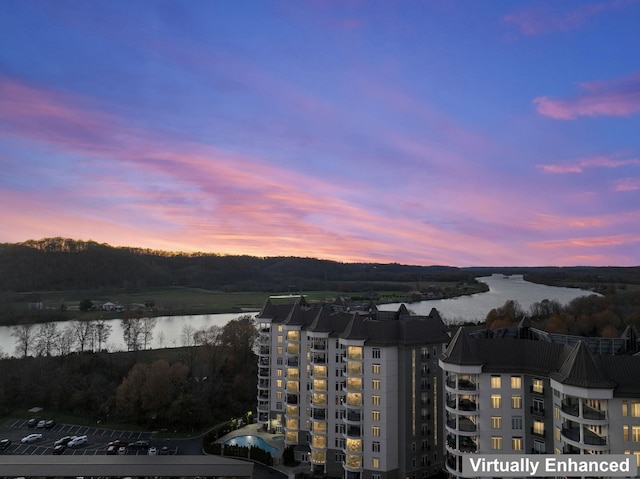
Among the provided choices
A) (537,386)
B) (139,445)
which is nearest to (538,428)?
(537,386)

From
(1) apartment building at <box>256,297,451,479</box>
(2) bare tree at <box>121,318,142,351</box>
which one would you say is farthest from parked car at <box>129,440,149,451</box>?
(2) bare tree at <box>121,318,142,351</box>

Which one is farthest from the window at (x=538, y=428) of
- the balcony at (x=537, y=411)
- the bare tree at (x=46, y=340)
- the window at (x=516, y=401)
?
the bare tree at (x=46, y=340)

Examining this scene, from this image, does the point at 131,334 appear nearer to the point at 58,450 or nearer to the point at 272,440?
the point at 58,450

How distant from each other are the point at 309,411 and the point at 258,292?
347 ft

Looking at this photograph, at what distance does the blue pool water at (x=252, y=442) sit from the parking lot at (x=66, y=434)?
16.7ft

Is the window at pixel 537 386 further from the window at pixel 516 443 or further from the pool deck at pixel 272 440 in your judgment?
the pool deck at pixel 272 440

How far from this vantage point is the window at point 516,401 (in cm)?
2833

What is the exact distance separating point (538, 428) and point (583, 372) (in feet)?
18.7

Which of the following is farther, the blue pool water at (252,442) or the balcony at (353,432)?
the blue pool water at (252,442)

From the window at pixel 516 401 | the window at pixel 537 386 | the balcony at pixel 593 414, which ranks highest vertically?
the window at pixel 537 386

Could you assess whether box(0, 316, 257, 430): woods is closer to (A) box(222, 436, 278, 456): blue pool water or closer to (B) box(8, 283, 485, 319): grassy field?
(A) box(222, 436, 278, 456): blue pool water

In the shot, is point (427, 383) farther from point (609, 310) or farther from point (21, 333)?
point (609, 310)

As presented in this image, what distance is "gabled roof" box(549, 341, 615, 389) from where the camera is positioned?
23469 mm

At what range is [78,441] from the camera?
4084 centimetres
